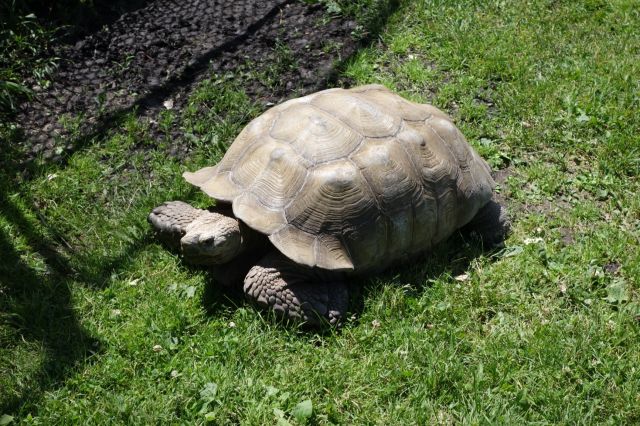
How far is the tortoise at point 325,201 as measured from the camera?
10.9 feet

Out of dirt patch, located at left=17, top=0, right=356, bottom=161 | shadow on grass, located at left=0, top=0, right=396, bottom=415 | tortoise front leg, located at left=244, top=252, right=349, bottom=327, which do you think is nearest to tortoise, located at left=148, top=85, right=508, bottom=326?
tortoise front leg, located at left=244, top=252, right=349, bottom=327

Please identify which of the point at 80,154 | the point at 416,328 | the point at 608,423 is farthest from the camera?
the point at 80,154

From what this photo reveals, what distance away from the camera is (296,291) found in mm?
3402

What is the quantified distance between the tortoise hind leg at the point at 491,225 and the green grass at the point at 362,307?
3.9 inches

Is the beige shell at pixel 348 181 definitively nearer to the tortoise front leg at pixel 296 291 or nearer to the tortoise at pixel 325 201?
the tortoise at pixel 325 201

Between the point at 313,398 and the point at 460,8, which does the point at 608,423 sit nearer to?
the point at 313,398

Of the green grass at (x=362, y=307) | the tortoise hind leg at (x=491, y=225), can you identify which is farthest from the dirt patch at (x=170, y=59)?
→ the tortoise hind leg at (x=491, y=225)

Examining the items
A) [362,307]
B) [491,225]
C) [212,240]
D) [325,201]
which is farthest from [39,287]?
[491,225]

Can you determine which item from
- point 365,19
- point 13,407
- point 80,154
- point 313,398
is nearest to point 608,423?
point 313,398

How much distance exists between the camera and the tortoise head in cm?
335

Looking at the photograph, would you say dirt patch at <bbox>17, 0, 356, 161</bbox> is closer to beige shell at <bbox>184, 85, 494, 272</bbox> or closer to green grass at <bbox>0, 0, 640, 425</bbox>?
green grass at <bbox>0, 0, 640, 425</bbox>

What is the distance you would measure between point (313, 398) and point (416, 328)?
0.69 metres

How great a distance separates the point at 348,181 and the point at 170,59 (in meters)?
2.87

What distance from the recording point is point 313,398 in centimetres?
309
